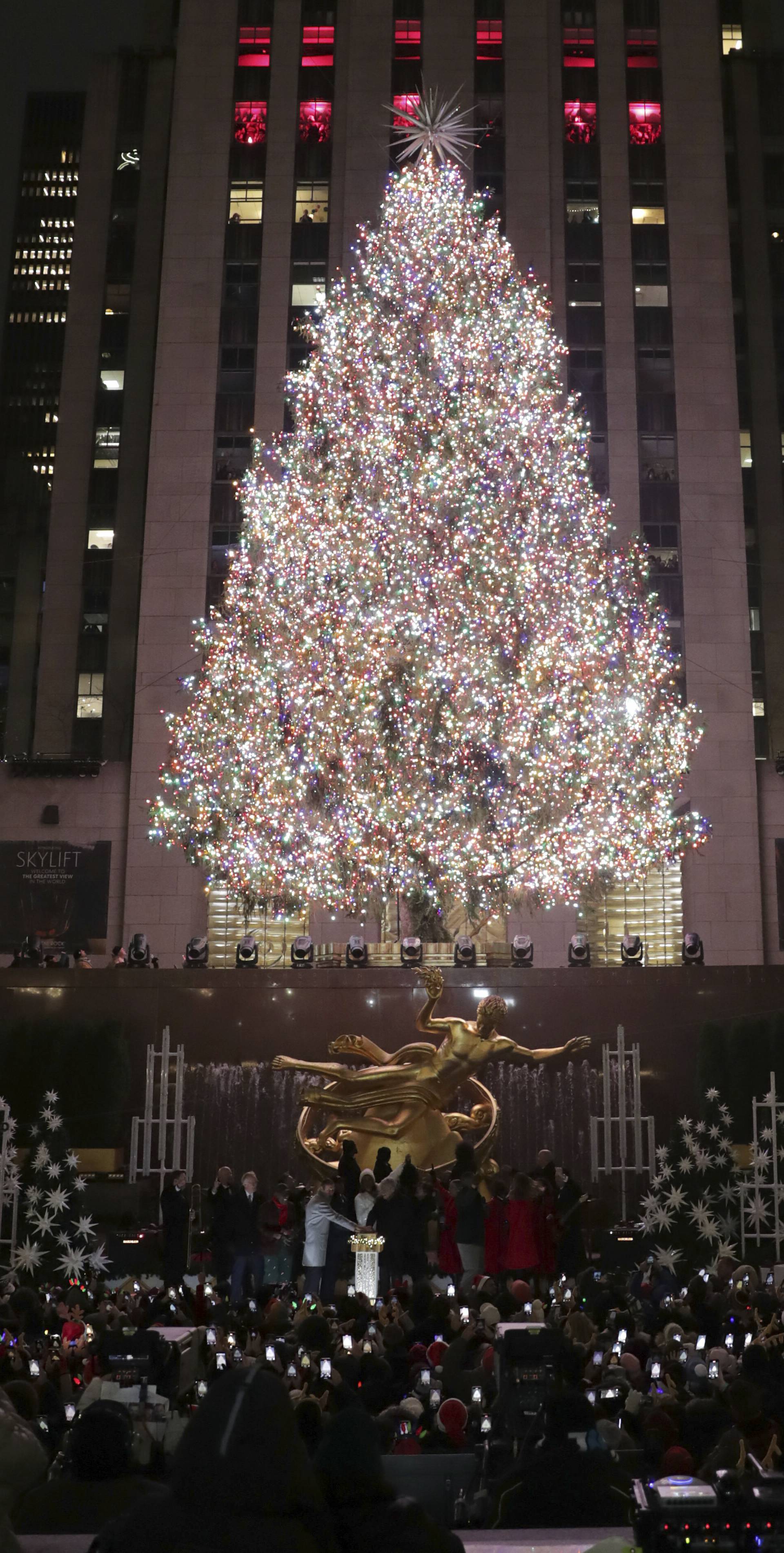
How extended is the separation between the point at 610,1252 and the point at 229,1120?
670 centimetres

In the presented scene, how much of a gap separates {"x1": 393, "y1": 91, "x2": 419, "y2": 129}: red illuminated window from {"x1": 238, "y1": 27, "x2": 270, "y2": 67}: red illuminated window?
3598 millimetres

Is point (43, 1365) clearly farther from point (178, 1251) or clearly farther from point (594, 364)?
point (594, 364)

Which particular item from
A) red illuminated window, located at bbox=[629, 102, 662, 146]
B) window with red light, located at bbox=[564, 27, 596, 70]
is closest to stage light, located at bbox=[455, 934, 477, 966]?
red illuminated window, located at bbox=[629, 102, 662, 146]

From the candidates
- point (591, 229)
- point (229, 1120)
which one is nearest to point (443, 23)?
point (591, 229)

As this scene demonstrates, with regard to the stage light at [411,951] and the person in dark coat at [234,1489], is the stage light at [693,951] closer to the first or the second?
the stage light at [411,951]

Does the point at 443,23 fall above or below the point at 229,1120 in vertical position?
above

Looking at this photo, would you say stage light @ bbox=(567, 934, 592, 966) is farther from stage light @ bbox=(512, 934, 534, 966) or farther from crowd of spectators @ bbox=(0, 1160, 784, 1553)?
crowd of spectators @ bbox=(0, 1160, 784, 1553)

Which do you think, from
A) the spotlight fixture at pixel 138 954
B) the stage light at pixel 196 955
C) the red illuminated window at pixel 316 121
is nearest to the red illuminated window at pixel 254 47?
the red illuminated window at pixel 316 121

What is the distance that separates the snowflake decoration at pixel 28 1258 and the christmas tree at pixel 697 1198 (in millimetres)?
6130

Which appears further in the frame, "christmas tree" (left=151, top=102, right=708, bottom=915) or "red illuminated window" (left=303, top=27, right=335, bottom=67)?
"red illuminated window" (left=303, top=27, right=335, bottom=67)

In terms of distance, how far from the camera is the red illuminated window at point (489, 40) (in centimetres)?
4047

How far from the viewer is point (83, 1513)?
4.86 m

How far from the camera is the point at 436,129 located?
107 feet

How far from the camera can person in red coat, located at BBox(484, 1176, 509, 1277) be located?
16375mm
